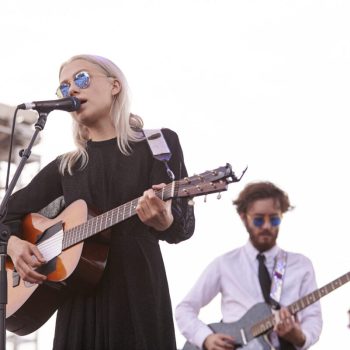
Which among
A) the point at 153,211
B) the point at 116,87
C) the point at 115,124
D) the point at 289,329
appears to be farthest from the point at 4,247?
the point at 289,329

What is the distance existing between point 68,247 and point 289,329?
101 centimetres

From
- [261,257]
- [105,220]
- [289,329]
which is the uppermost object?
[105,220]

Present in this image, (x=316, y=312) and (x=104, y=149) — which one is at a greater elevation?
(x=104, y=149)

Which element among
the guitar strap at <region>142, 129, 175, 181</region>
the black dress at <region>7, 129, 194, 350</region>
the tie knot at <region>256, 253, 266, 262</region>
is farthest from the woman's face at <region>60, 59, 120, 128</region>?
the tie knot at <region>256, 253, 266, 262</region>

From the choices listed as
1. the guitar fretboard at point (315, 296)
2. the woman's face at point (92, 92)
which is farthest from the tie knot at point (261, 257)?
the woman's face at point (92, 92)

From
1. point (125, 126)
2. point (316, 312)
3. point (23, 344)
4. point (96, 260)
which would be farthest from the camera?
point (23, 344)

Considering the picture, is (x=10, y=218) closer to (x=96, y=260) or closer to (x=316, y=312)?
(x=96, y=260)

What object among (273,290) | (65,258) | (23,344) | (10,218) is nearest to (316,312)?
(273,290)

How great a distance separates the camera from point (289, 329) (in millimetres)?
2760

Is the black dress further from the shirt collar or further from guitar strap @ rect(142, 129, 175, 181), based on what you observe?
the shirt collar

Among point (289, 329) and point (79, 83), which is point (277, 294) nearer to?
point (289, 329)

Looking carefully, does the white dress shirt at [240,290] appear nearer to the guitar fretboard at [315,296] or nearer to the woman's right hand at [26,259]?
the guitar fretboard at [315,296]

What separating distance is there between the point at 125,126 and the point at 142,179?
264 mm

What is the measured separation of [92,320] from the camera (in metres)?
2.96
